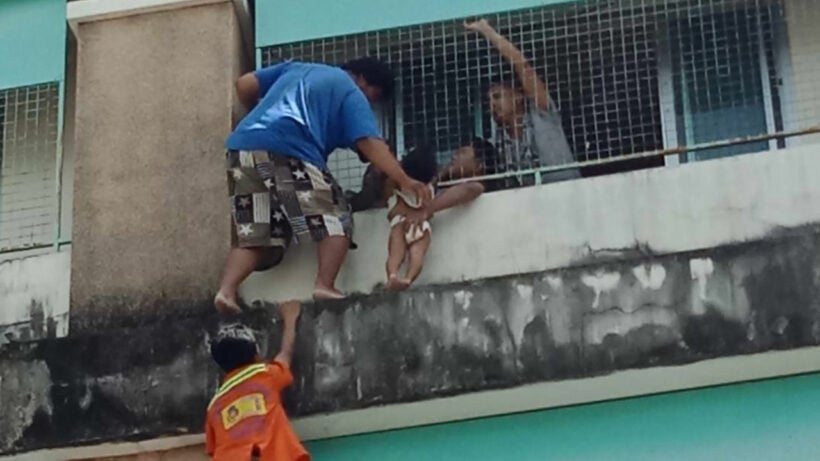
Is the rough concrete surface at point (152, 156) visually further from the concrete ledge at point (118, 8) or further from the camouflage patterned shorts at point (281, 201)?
the camouflage patterned shorts at point (281, 201)

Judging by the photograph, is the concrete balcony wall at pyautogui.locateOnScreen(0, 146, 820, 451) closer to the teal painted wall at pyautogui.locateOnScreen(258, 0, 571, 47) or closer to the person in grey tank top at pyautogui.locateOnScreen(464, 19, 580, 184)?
the person in grey tank top at pyautogui.locateOnScreen(464, 19, 580, 184)

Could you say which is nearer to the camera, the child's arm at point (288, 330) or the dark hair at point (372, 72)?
the child's arm at point (288, 330)

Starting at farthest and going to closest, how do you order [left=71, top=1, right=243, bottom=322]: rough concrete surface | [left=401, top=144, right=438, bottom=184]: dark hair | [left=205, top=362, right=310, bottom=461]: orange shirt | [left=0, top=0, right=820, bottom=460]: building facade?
[left=71, top=1, right=243, bottom=322]: rough concrete surface < [left=401, top=144, right=438, bottom=184]: dark hair < [left=0, top=0, right=820, bottom=460]: building facade < [left=205, top=362, right=310, bottom=461]: orange shirt

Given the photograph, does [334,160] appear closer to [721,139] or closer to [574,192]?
[574,192]

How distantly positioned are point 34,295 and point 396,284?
5.37 feet

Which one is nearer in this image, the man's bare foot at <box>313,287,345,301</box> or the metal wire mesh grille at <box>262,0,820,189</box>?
the man's bare foot at <box>313,287,345,301</box>

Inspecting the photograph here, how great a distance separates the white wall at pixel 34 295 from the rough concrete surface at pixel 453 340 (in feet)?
0.92

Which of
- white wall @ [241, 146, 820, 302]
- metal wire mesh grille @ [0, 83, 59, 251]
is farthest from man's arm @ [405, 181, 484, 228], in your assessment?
metal wire mesh grille @ [0, 83, 59, 251]

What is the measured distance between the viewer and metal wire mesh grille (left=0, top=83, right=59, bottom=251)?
27.7 ft

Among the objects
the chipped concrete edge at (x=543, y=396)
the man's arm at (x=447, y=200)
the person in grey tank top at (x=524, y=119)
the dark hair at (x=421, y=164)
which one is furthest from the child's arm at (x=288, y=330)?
the person in grey tank top at (x=524, y=119)

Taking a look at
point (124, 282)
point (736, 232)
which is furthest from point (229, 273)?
point (736, 232)

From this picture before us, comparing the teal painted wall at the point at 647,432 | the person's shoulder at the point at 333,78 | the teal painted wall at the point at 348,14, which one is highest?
the teal painted wall at the point at 348,14

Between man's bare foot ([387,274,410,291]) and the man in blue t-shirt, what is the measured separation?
0.22m

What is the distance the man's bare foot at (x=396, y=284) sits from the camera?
24.9 feet
